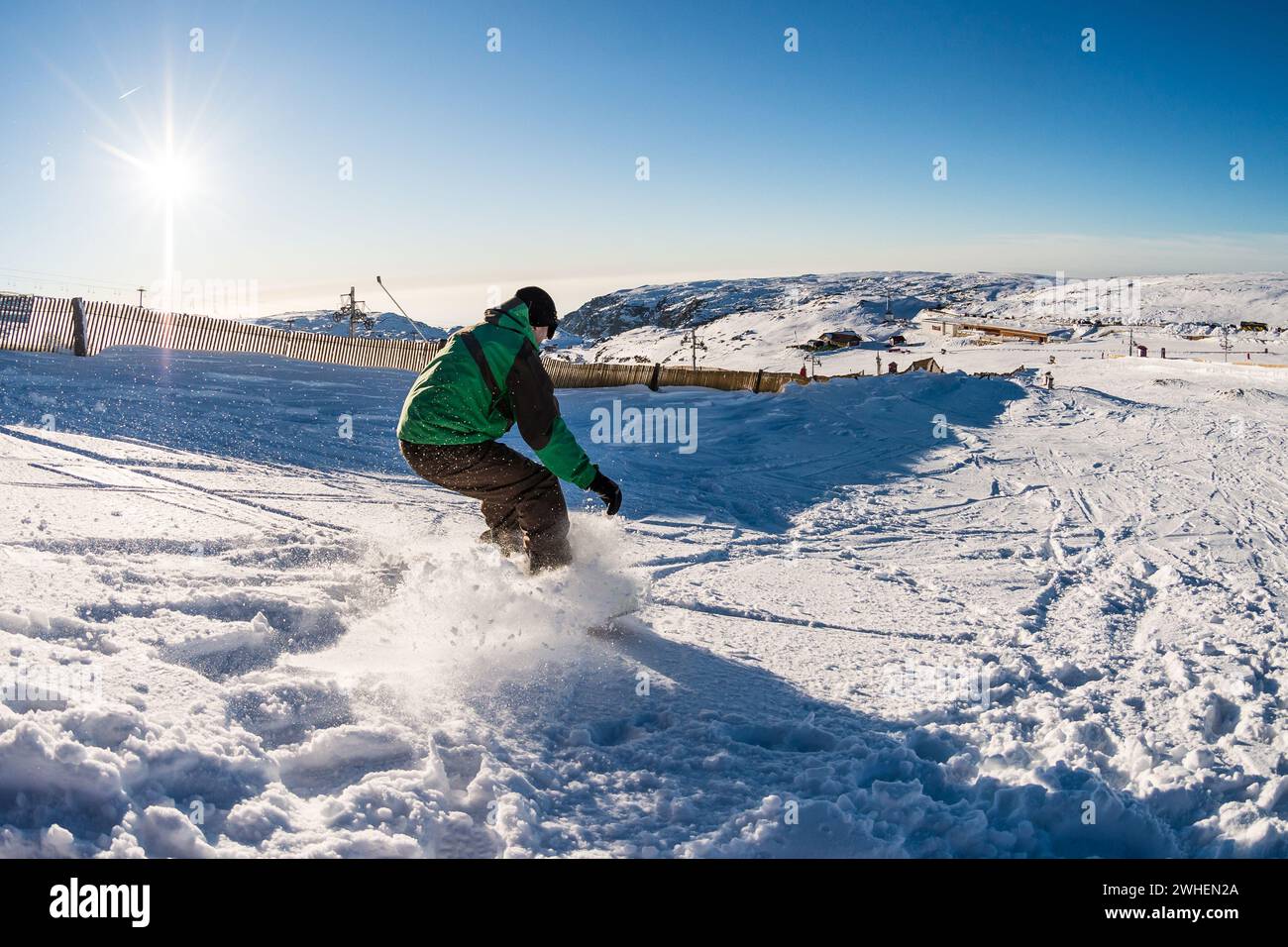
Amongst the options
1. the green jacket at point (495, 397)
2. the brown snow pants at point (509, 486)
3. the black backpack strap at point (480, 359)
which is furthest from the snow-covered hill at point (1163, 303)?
the black backpack strap at point (480, 359)

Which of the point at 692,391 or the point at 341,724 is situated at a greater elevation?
the point at 692,391

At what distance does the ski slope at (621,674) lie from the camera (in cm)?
259

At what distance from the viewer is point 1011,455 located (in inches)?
480

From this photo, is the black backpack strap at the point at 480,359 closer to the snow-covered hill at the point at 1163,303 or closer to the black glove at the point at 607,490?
the black glove at the point at 607,490

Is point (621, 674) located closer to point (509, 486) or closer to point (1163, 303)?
point (509, 486)

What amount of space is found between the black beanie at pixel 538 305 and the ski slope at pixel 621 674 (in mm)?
1300

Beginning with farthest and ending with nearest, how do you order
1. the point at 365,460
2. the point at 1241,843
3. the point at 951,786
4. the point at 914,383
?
the point at 914,383 → the point at 365,460 → the point at 951,786 → the point at 1241,843

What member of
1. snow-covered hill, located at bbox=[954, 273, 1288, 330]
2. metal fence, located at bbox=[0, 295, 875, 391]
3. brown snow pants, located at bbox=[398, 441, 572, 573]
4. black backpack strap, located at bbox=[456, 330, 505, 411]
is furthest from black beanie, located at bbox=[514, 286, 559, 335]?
snow-covered hill, located at bbox=[954, 273, 1288, 330]

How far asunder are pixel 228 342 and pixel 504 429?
69.9ft

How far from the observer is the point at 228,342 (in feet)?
73.6
